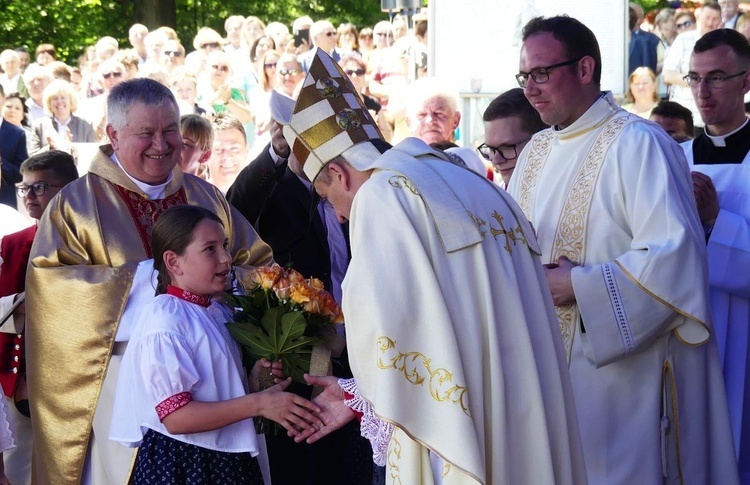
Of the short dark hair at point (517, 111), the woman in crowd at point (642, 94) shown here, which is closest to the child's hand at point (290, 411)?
the short dark hair at point (517, 111)

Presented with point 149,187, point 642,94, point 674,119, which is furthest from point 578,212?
point 642,94

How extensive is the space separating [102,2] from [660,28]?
13.9m

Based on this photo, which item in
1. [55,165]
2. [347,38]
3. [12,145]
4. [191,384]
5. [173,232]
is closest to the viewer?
[191,384]

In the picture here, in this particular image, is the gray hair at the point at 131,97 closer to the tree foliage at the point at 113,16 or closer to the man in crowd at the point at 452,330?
the man in crowd at the point at 452,330

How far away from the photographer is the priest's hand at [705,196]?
197 inches

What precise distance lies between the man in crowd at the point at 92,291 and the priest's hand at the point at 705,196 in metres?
2.04

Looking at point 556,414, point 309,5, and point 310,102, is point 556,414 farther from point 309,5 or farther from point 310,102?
point 309,5

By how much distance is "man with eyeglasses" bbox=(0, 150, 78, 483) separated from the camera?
5.52m

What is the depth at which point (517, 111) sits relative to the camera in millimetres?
5395

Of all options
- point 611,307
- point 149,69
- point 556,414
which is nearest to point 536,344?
point 556,414

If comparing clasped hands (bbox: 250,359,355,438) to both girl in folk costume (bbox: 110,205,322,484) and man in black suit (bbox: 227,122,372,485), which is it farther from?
man in black suit (bbox: 227,122,372,485)

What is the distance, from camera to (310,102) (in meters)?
3.68

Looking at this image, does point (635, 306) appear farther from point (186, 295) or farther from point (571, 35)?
point (186, 295)

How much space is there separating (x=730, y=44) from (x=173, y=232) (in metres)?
2.90
